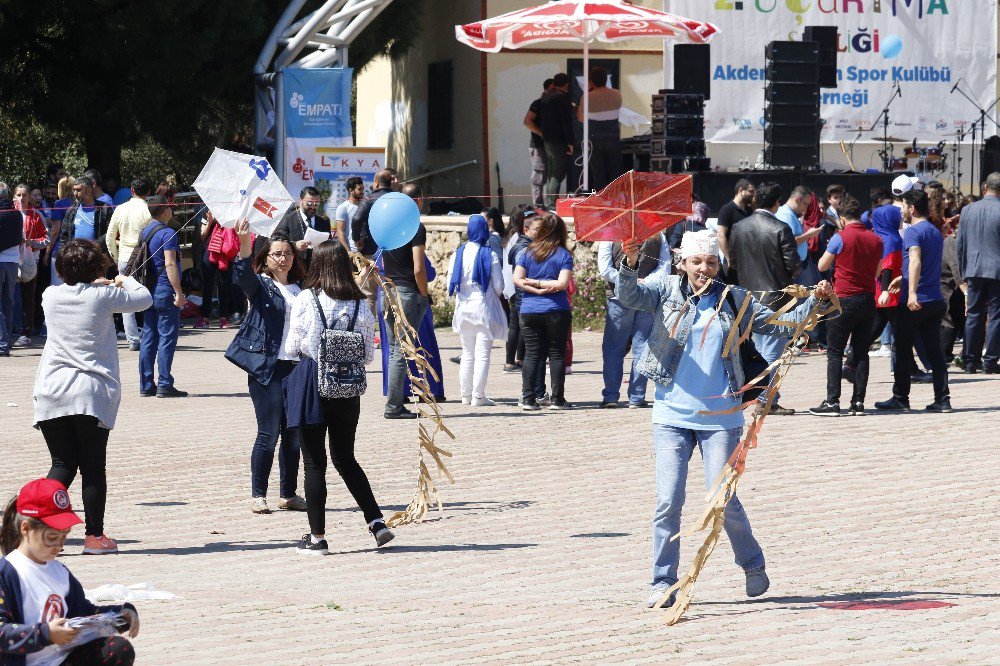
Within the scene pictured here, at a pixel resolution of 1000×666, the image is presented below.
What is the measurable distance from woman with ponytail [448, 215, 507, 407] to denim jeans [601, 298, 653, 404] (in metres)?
0.96

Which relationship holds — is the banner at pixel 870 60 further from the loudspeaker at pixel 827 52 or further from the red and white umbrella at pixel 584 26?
the red and white umbrella at pixel 584 26

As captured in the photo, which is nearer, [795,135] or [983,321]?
[983,321]

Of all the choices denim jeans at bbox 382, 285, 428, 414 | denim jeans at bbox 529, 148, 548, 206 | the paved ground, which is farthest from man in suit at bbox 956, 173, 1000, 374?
denim jeans at bbox 529, 148, 548, 206

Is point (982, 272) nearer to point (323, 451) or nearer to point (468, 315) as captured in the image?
point (468, 315)

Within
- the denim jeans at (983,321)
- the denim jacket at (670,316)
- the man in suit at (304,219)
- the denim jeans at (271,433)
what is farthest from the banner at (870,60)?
the denim jacket at (670,316)

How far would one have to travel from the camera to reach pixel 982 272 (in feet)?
52.7

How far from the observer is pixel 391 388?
1378 centimetres

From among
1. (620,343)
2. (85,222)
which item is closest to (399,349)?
(620,343)

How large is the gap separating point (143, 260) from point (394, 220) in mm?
4866

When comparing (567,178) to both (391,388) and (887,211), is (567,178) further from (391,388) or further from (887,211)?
(391,388)

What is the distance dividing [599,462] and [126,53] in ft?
47.2

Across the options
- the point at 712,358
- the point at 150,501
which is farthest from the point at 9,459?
the point at 712,358

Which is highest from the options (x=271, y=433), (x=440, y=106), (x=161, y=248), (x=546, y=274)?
(x=440, y=106)

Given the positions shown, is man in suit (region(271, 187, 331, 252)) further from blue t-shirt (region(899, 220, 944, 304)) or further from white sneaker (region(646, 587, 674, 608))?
white sneaker (region(646, 587, 674, 608))
